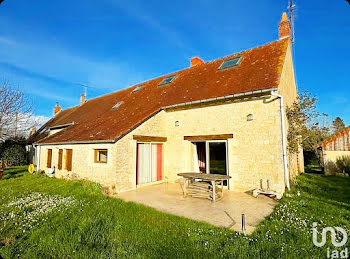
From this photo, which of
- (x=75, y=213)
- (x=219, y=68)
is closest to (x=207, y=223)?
(x=75, y=213)

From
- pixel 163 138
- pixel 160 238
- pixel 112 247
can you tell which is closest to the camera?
pixel 112 247

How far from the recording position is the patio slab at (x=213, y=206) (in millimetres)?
5207

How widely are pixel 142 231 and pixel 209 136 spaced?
5.72m

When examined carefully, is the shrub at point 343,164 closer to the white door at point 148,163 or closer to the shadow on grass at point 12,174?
the white door at point 148,163

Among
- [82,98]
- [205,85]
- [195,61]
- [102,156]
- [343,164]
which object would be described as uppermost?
[195,61]

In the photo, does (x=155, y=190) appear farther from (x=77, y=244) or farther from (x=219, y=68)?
(x=219, y=68)

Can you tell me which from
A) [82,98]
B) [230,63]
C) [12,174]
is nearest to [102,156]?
[230,63]

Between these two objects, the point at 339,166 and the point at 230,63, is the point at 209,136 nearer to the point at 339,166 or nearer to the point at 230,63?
the point at 230,63

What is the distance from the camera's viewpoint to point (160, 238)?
13.8ft

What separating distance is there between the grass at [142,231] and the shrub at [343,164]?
686 cm

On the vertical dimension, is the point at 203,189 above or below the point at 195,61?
below

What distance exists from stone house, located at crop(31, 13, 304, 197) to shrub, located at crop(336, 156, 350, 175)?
5.04m

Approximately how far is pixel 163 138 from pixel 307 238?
7672 mm

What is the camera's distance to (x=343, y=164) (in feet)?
40.7
